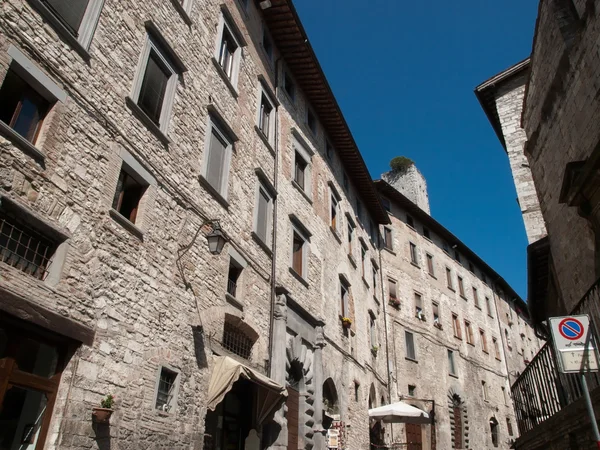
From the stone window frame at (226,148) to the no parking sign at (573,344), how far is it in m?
6.53

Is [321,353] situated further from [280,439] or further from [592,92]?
[592,92]

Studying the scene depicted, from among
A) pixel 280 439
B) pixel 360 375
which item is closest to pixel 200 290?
pixel 280 439

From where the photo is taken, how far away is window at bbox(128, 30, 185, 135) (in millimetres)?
7984

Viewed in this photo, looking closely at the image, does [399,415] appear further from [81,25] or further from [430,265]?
[430,265]

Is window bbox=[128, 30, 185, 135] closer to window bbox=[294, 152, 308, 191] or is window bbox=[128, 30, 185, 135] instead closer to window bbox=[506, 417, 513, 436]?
window bbox=[294, 152, 308, 191]

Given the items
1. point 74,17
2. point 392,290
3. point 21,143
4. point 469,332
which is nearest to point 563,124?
point 74,17

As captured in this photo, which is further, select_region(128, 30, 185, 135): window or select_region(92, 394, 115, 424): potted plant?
select_region(128, 30, 185, 135): window

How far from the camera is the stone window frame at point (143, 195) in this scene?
6.87 meters

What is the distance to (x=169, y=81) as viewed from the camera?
29.7ft

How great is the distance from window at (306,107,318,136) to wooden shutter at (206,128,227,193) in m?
6.99

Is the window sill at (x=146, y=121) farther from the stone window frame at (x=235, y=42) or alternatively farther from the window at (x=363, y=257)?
the window at (x=363, y=257)

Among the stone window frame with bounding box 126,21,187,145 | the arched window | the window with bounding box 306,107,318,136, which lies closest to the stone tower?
the arched window

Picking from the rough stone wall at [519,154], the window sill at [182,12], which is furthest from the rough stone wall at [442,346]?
the window sill at [182,12]

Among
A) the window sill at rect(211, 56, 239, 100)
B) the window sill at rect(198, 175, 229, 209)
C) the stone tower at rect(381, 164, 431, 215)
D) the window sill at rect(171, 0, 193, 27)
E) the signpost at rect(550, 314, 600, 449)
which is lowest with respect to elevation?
the signpost at rect(550, 314, 600, 449)
